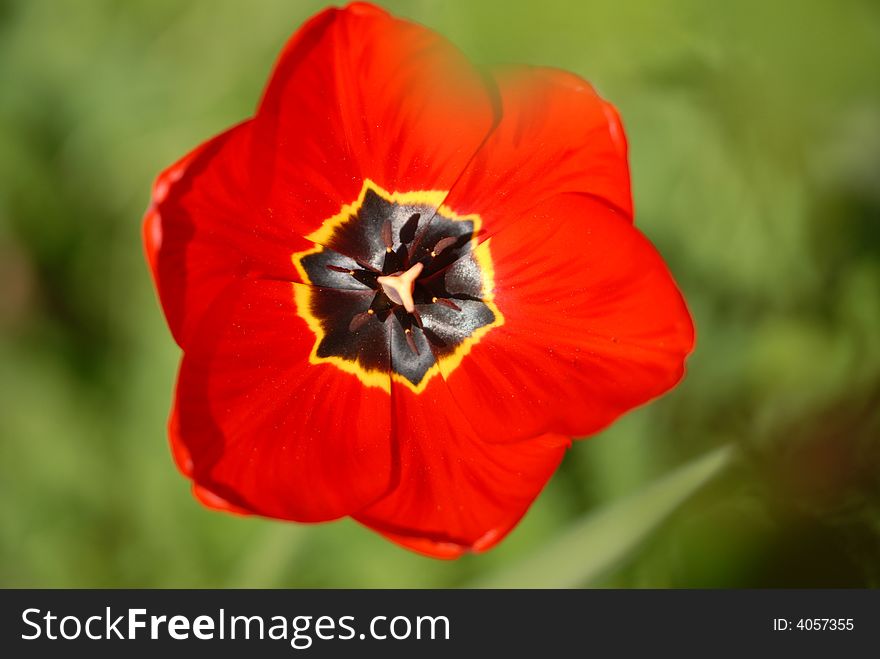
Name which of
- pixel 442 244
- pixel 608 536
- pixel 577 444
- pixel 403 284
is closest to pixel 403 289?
pixel 403 284

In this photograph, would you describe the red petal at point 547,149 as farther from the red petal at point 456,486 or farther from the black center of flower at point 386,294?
the red petal at point 456,486

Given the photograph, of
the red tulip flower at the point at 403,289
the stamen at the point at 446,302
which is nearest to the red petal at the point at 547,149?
the red tulip flower at the point at 403,289

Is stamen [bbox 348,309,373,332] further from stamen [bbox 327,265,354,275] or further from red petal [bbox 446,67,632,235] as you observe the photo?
red petal [bbox 446,67,632,235]

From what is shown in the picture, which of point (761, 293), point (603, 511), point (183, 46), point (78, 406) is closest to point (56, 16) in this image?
point (183, 46)

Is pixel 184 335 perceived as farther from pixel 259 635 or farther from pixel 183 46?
pixel 183 46

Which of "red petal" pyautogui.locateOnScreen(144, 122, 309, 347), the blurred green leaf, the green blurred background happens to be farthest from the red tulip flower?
the green blurred background

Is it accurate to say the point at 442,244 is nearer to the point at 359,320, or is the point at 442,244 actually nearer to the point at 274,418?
the point at 359,320

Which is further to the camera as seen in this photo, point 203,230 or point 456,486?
point 456,486
